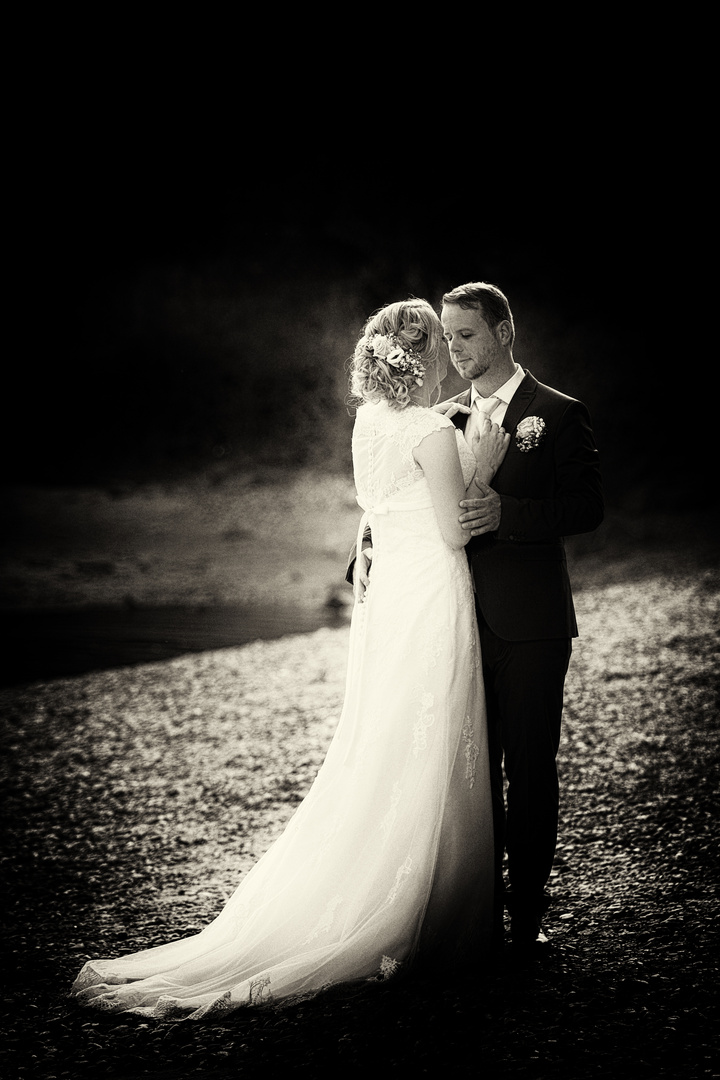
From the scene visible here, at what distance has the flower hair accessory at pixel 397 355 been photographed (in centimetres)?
256

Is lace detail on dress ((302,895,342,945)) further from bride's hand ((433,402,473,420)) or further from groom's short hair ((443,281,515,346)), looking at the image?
groom's short hair ((443,281,515,346))

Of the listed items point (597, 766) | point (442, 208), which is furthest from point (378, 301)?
point (597, 766)

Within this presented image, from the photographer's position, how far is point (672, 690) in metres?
5.93

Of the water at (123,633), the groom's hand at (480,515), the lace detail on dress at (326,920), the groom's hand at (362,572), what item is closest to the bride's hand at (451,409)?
the groom's hand at (480,515)

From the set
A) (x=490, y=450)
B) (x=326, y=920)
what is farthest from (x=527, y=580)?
(x=326, y=920)

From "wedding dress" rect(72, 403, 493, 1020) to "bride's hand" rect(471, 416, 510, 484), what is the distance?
0.11 ft

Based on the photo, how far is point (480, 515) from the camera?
8.43 ft

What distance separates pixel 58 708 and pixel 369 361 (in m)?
4.38

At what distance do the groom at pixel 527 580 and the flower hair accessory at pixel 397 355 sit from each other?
198 millimetres

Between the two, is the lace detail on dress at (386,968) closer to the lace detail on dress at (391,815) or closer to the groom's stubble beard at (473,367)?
the lace detail on dress at (391,815)

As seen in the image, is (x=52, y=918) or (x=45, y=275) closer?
(x=52, y=918)

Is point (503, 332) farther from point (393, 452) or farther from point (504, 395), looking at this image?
point (393, 452)

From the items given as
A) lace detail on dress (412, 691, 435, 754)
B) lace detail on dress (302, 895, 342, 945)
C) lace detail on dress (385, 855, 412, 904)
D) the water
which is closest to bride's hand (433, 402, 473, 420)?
lace detail on dress (412, 691, 435, 754)

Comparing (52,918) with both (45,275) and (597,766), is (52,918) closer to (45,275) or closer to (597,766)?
(597,766)
